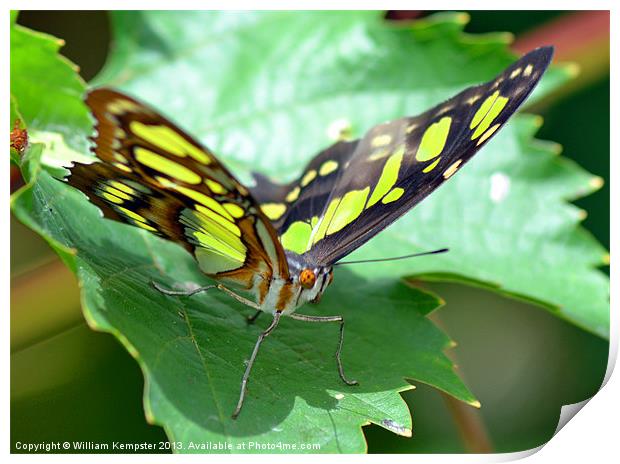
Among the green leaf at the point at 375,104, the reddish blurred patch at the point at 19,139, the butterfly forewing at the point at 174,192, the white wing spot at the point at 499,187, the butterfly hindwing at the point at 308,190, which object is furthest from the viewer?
the white wing spot at the point at 499,187

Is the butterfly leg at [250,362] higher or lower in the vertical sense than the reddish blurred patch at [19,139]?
lower

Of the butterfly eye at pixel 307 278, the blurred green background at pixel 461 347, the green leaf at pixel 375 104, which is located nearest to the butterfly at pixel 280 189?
the butterfly eye at pixel 307 278

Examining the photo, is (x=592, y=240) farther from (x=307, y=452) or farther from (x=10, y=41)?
(x=10, y=41)

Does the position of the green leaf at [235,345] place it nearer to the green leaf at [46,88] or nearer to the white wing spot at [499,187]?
the green leaf at [46,88]

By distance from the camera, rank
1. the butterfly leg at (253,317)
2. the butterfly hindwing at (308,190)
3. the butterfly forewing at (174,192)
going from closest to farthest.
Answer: the butterfly forewing at (174,192)
the butterfly leg at (253,317)
the butterfly hindwing at (308,190)

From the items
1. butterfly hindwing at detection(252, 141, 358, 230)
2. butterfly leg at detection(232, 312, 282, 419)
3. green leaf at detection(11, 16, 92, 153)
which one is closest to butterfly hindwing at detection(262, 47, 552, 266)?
butterfly hindwing at detection(252, 141, 358, 230)

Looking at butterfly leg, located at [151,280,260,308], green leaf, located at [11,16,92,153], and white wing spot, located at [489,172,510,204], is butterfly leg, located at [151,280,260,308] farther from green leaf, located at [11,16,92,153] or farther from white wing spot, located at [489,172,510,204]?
white wing spot, located at [489,172,510,204]

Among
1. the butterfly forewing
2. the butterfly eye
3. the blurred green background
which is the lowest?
the blurred green background
